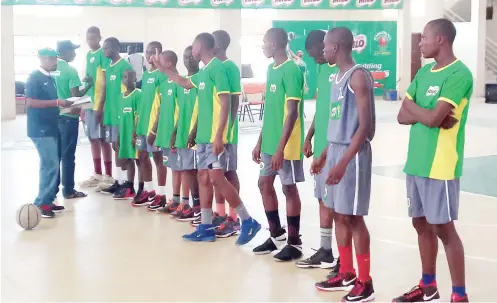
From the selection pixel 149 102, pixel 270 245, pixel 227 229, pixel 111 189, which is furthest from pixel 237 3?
pixel 270 245

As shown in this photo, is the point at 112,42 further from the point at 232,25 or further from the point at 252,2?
the point at 232,25

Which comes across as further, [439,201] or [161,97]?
[161,97]

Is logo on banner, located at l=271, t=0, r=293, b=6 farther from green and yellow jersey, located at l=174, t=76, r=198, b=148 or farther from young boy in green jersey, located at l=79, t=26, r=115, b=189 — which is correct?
green and yellow jersey, located at l=174, t=76, r=198, b=148

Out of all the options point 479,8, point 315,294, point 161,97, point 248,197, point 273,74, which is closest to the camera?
point 315,294

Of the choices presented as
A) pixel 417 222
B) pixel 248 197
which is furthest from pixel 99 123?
pixel 417 222

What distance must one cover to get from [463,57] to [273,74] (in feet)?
68.4

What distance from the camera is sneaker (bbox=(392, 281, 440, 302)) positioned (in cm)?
409

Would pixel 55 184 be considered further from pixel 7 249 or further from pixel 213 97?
pixel 213 97

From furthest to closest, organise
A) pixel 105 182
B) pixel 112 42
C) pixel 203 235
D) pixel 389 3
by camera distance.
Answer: pixel 389 3
pixel 105 182
pixel 112 42
pixel 203 235

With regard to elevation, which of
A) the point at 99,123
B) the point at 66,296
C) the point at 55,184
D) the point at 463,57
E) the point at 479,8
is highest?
the point at 479,8

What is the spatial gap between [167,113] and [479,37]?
19.2 m

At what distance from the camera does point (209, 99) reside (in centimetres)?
548

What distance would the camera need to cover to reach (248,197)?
25.3 ft

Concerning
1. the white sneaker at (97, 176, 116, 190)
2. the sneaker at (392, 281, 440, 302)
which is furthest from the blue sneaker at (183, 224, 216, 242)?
the white sneaker at (97, 176, 116, 190)
